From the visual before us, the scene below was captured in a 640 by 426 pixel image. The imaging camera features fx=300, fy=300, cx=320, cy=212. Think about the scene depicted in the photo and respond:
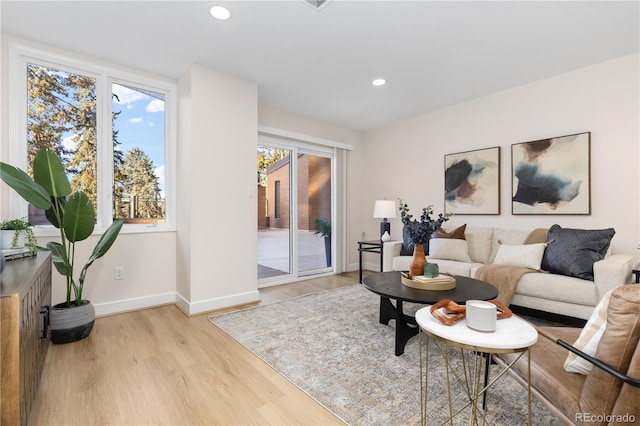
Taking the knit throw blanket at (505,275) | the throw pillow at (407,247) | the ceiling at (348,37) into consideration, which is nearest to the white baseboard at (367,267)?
the throw pillow at (407,247)

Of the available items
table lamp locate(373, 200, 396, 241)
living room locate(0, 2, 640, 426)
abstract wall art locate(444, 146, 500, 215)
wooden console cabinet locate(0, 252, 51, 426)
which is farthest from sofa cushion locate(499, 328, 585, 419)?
table lamp locate(373, 200, 396, 241)

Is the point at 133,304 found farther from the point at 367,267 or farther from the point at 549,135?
the point at 549,135

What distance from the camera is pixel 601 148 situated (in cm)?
300

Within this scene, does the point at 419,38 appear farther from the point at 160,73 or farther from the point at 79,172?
the point at 79,172

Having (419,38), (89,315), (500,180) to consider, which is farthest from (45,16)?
(500,180)

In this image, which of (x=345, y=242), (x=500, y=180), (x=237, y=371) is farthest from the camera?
(x=345, y=242)

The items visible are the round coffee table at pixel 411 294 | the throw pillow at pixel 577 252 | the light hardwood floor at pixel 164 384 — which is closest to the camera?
the light hardwood floor at pixel 164 384

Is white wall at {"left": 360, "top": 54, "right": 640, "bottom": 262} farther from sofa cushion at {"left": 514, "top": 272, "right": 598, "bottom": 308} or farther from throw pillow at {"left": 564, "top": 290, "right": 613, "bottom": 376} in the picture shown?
throw pillow at {"left": 564, "top": 290, "right": 613, "bottom": 376}

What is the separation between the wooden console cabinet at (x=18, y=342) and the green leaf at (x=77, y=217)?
2.32 feet

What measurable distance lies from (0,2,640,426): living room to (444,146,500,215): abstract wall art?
0.10 metres

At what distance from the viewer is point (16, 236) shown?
200cm

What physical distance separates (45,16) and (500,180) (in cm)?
469

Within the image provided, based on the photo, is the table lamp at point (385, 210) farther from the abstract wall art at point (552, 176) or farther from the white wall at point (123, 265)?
the white wall at point (123, 265)

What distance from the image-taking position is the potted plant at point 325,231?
499 cm
